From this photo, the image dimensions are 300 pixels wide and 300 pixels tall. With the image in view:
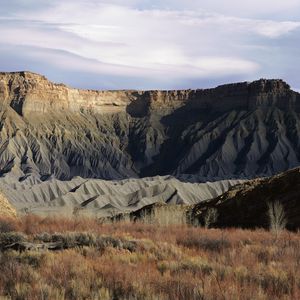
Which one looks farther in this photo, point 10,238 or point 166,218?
point 166,218

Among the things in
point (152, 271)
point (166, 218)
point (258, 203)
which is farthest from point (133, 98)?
point (152, 271)

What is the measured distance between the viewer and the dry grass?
318 inches

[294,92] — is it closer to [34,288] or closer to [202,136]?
[202,136]

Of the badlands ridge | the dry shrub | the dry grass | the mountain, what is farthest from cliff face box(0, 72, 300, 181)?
the dry grass

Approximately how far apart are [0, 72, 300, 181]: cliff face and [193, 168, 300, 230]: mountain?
109m

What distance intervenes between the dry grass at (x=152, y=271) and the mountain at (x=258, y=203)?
16149mm

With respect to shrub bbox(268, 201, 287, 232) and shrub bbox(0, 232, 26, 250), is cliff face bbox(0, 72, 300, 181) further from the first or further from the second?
shrub bbox(0, 232, 26, 250)

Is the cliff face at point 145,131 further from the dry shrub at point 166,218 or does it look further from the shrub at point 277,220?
the shrub at point 277,220

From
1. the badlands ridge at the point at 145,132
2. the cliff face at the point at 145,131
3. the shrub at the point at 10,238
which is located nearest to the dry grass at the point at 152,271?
the shrub at the point at 10,238

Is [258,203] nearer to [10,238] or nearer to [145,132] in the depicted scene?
[10,238]

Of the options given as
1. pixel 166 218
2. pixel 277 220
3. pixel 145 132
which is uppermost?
pixel 145 132

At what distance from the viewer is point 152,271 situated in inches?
390

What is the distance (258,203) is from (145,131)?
14737 centimetres

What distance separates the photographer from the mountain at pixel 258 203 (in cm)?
3050
